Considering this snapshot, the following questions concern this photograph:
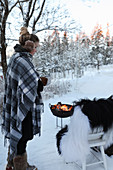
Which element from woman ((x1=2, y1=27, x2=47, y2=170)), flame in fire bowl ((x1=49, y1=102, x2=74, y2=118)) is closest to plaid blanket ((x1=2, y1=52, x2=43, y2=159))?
woman ((x1=2, y1=27, x2=47, y2=170))

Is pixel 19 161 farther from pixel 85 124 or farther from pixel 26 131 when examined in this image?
pixel 85 124

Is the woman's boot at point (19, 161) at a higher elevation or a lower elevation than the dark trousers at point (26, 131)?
lower

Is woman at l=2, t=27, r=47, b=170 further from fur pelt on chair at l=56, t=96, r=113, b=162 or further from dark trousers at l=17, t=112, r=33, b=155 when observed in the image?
fur pelt on chair at l=56, t=96, r=113, b=162

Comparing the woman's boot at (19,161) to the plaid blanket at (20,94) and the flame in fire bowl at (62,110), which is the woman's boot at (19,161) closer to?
the plaid blanket at (20,94)

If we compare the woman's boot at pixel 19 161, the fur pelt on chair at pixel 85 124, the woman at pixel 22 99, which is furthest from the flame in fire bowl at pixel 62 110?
the woman's boot at pixel 19 161

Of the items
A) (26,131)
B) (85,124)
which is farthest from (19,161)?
(85,124)

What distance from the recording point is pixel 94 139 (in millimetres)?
2062

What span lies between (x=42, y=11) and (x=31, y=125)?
6.94m

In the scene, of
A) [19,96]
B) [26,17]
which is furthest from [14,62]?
[26,17]

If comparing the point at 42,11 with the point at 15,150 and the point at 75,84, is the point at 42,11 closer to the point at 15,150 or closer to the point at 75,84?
the point at 75,84

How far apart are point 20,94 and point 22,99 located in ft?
0.19

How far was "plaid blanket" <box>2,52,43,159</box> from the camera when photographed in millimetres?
1654

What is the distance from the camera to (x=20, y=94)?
65.8 inches

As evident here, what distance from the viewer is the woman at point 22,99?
5.44 feet
